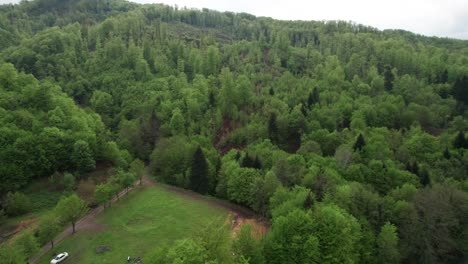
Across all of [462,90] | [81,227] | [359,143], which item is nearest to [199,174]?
[81,227]

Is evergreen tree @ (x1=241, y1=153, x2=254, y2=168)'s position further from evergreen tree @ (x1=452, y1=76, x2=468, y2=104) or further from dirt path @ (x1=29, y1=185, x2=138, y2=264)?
evergreen tree @ (x1=452, y1=76, x2=468, y2=104)

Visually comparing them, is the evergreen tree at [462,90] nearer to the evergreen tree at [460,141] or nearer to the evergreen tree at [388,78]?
the evergreen tree at [388,78]

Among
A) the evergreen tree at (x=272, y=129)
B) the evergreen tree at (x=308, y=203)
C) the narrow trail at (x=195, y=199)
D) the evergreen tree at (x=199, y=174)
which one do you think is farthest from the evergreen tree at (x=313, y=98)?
the evergreen tree at (x=308, y=203)

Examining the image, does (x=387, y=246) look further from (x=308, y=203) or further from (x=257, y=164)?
(x=257, y=164)

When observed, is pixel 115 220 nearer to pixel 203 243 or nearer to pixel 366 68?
pixel 203 243

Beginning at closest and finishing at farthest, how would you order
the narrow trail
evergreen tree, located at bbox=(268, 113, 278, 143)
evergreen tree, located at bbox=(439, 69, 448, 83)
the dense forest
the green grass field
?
the green grass field < the dense forest < the narrow trail < evergreen tree, located at bbox=(268, 113, 278, 143) < evergreen tree, located at bbox=(439, 69, 448, 83)

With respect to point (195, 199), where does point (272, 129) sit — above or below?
above

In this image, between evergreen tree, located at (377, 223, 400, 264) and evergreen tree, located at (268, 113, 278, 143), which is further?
evergreen tree, located at (268, 113, 278, 143)

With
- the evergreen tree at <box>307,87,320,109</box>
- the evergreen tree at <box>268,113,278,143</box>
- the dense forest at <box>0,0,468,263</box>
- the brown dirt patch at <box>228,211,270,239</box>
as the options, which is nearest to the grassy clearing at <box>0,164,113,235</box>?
the dense forest at <box>0,0,468,263</box>
